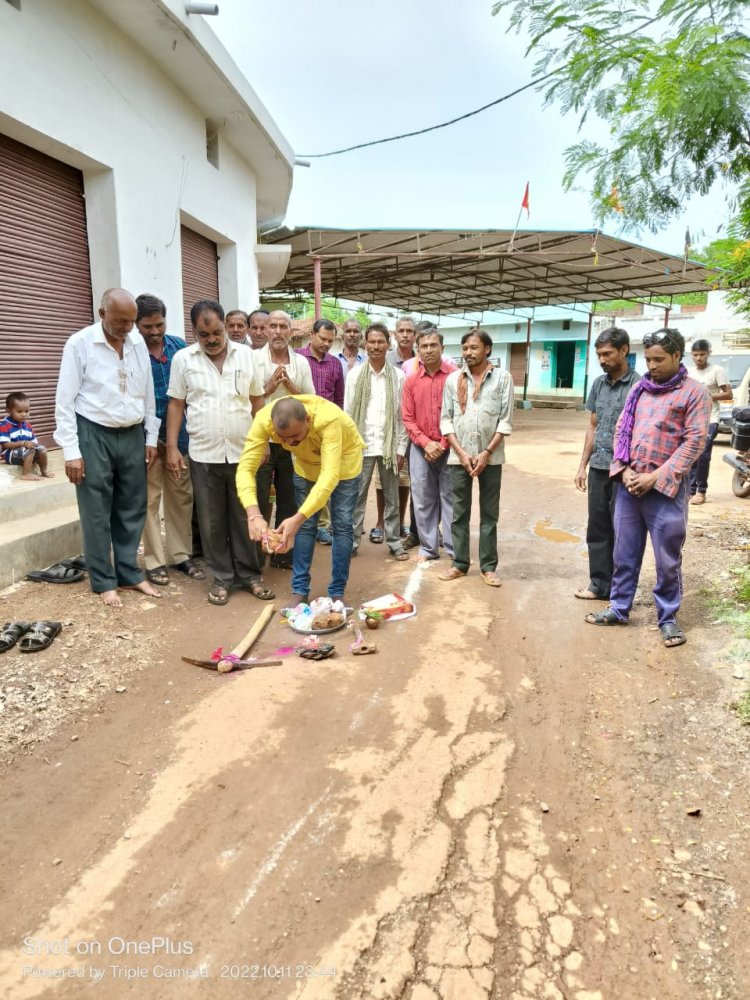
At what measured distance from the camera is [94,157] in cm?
569

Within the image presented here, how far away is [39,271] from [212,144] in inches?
163

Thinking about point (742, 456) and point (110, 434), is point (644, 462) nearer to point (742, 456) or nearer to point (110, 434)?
point (110, 434)

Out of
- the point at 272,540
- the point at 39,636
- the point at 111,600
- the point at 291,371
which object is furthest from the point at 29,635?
the point at 291,371

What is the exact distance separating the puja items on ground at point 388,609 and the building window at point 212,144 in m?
7.08

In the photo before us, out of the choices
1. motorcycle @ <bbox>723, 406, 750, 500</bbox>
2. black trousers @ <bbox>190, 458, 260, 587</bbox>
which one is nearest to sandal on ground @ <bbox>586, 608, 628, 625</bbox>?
black trousers @ <bbox>190, 458, 260, 587</bbox>

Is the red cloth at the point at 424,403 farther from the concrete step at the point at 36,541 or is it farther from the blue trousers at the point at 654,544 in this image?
the concrete step at the point at 36,541

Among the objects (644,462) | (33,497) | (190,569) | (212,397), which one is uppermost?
(212,397)

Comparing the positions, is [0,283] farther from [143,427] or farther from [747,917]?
[747,917]

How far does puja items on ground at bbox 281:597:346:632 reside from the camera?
3.84 m

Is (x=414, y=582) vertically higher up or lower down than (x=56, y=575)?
lower down

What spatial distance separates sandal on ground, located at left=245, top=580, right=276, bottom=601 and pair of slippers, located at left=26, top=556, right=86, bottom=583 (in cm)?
119

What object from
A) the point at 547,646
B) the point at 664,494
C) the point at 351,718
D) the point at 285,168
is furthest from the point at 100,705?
the point at 285,168

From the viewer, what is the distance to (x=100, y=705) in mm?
3061

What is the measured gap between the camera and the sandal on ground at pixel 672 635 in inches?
142
